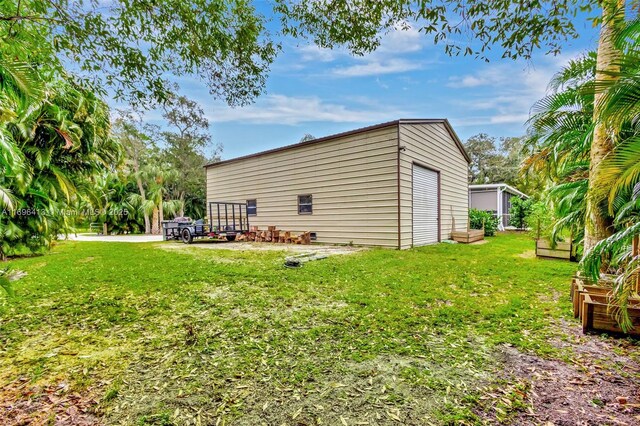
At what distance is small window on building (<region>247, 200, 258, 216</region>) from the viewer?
13.1 metres

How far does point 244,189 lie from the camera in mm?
13594

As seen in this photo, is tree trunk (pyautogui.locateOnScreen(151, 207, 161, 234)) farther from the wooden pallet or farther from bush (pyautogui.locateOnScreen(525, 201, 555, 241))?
bush (pyautogui.locateOnScreen(525, 201, 555, 241))

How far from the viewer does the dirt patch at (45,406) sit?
1.75 m

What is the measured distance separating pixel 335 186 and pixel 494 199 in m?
13.1

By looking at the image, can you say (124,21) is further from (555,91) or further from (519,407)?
(555,91)

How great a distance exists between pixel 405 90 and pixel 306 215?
5.64 meters

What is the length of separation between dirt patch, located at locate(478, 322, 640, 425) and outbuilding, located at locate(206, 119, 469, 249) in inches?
251

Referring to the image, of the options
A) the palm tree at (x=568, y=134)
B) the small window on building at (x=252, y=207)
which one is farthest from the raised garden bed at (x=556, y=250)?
the small window on building at (x=252, y=207)

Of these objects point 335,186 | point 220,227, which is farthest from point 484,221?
point 220,227

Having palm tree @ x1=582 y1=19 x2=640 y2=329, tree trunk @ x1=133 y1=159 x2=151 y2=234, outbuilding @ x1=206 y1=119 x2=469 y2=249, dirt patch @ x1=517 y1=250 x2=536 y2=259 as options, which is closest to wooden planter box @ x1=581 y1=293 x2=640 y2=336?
palm tree @ x1=582 y1=19 x2=640 y2=329

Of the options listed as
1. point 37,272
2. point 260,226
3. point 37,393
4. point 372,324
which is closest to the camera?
point 37,393

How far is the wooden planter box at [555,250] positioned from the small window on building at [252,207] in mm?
10334

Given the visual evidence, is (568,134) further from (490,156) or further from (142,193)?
(490,156)

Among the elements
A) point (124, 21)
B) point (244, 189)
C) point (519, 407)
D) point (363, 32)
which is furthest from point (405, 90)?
point (244, 189)
